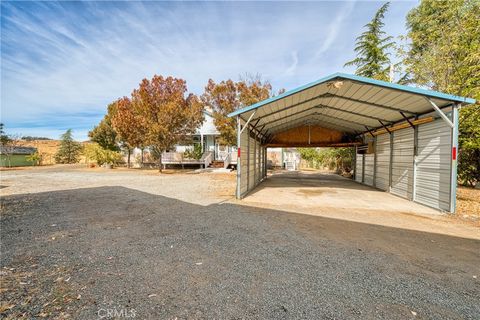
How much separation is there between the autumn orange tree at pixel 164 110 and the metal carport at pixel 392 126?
8.22 meters

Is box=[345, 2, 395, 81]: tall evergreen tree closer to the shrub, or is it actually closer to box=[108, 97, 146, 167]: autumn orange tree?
box=[108, 97, 146, 167]: autumn orange tree

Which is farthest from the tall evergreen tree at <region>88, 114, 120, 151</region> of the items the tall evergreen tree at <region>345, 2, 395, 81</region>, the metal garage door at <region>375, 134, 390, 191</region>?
the tall evergreen tree at <region>345, 2, 395, 81</region>

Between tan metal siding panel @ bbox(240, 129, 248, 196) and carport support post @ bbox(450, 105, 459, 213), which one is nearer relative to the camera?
carport support post @ bbox(450, 105, 459, 213)

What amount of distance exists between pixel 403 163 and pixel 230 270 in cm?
875

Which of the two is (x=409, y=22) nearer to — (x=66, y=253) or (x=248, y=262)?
(x=248, y=262)

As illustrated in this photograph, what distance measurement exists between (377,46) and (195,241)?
71.1 feet

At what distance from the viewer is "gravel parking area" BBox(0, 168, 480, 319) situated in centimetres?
209

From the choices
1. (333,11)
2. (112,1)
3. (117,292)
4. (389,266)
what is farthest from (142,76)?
(389,266)

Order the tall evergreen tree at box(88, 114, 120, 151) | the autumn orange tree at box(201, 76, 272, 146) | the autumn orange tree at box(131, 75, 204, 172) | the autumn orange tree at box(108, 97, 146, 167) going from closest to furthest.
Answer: the autumn orange tree at box(201, 76, 272, 146) → the autumn orange tree at box(131, 75, 204, 172) → the autumn orange tree at box(108, 97, 146, 167) → the tall evergreen tree at box(88, 114, 120, 151)

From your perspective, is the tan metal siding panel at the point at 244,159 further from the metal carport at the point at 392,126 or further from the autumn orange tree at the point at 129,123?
the autumn orange tree at the point at 129,123

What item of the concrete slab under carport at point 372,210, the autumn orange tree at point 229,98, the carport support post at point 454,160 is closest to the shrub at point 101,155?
the autumn orange tree at point 229,98

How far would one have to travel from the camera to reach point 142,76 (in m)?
16.4

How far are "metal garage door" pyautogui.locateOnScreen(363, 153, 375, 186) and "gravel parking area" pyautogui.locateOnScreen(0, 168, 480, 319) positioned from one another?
8.23 metres

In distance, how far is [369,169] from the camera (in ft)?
39.9
